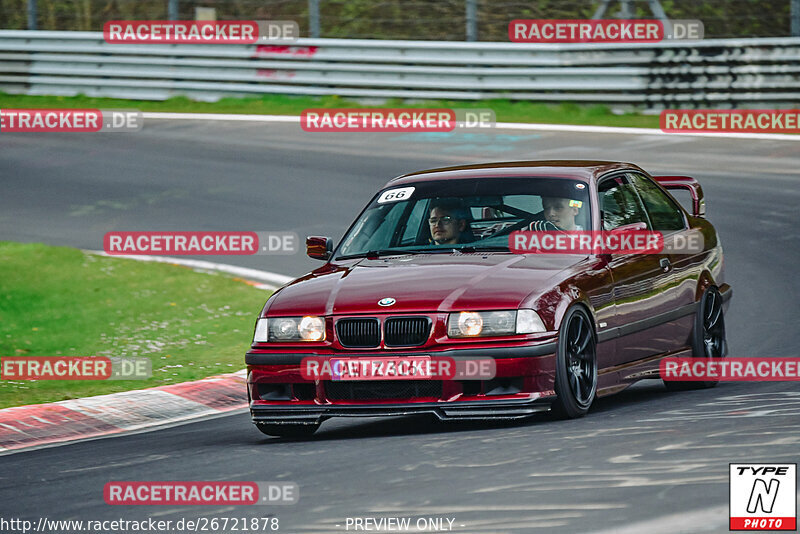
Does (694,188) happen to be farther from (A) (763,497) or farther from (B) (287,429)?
(A) (763,497)

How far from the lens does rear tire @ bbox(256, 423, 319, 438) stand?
27.6 ft

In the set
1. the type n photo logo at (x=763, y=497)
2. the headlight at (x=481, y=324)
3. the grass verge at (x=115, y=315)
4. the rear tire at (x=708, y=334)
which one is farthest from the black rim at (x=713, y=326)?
the type n photo logo at (x=763, y=497)

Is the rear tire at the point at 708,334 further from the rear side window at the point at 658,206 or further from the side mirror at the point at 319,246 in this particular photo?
the side mirror at the point at 319,246

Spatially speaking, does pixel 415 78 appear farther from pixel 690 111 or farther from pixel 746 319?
pixel 746 319

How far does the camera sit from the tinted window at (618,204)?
9305 millimetres

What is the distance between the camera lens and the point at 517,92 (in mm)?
23172

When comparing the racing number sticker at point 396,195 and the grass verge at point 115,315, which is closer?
the racing number sticker at point 396,195

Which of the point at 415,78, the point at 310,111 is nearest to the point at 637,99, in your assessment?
the point at 415,78

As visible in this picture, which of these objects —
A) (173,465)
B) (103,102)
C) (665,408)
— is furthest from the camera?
(103,102)

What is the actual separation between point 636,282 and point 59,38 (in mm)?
18512

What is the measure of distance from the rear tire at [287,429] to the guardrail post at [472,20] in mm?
15838

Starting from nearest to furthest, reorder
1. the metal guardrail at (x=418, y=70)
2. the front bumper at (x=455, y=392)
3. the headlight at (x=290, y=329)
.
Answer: the front bumper at (x=455, y=392)
the headlight at (x=290, y=329)
the metal guardrail at (x=418, y=70)

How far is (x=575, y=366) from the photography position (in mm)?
8227

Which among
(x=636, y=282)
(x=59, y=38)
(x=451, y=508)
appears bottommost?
(x=451, y=508)
